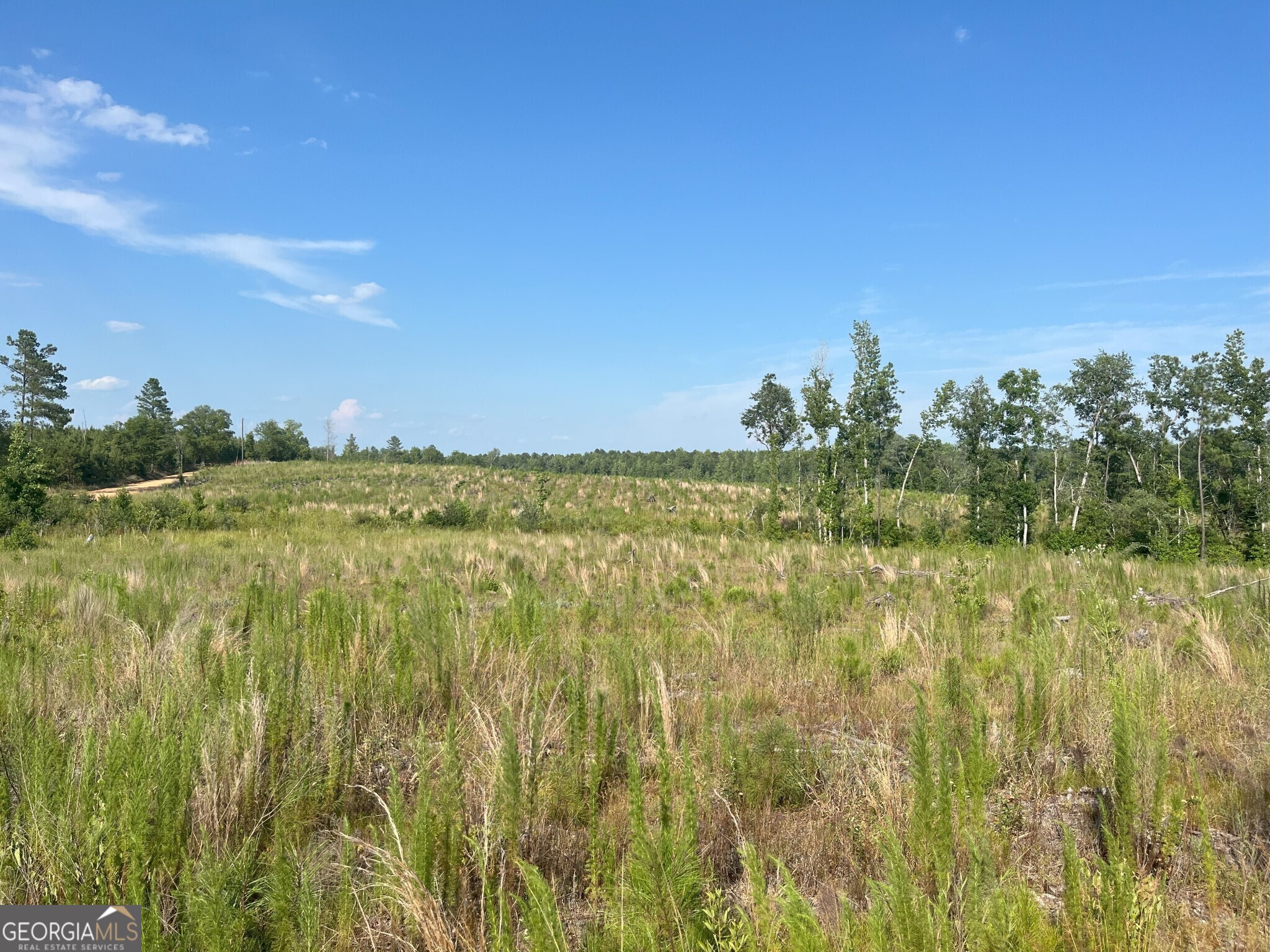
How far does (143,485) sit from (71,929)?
5171 centimetres

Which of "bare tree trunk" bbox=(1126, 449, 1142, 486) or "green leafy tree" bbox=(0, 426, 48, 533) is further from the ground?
"bare tree trunk" bbox=(1126, 449, 1142, 486)

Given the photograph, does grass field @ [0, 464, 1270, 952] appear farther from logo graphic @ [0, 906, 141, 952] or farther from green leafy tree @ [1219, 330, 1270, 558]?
Answer: green leafy tree @ [1219, 330, 1270, 558]

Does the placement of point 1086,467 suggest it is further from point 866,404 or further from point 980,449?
point 866,404

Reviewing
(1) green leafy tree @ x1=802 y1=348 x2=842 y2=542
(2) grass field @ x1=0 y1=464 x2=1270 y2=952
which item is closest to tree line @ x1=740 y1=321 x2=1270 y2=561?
(1) green leafy tree @ x1=802 y1=348 x2=842 y2=542

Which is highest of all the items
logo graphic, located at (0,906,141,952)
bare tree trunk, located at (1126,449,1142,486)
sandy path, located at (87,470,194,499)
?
bare tree trunk, located at (1126,449,1142,486)

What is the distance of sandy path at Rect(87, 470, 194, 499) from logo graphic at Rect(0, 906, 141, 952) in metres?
42.8

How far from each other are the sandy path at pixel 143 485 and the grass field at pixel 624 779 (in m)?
40.0

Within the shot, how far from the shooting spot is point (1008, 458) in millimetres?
30531

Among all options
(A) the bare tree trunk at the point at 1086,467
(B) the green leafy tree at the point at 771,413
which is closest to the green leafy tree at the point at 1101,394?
(A) the bare tree trunk at the point at 1086,467

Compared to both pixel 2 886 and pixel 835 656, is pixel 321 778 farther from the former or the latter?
pixel 835 656

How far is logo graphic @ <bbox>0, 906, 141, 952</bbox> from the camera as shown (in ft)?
6.52

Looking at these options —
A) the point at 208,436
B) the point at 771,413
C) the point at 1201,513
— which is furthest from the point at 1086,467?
the point at 208,436

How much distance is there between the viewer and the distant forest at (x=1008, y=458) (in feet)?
76.6

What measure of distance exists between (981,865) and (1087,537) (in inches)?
1173
